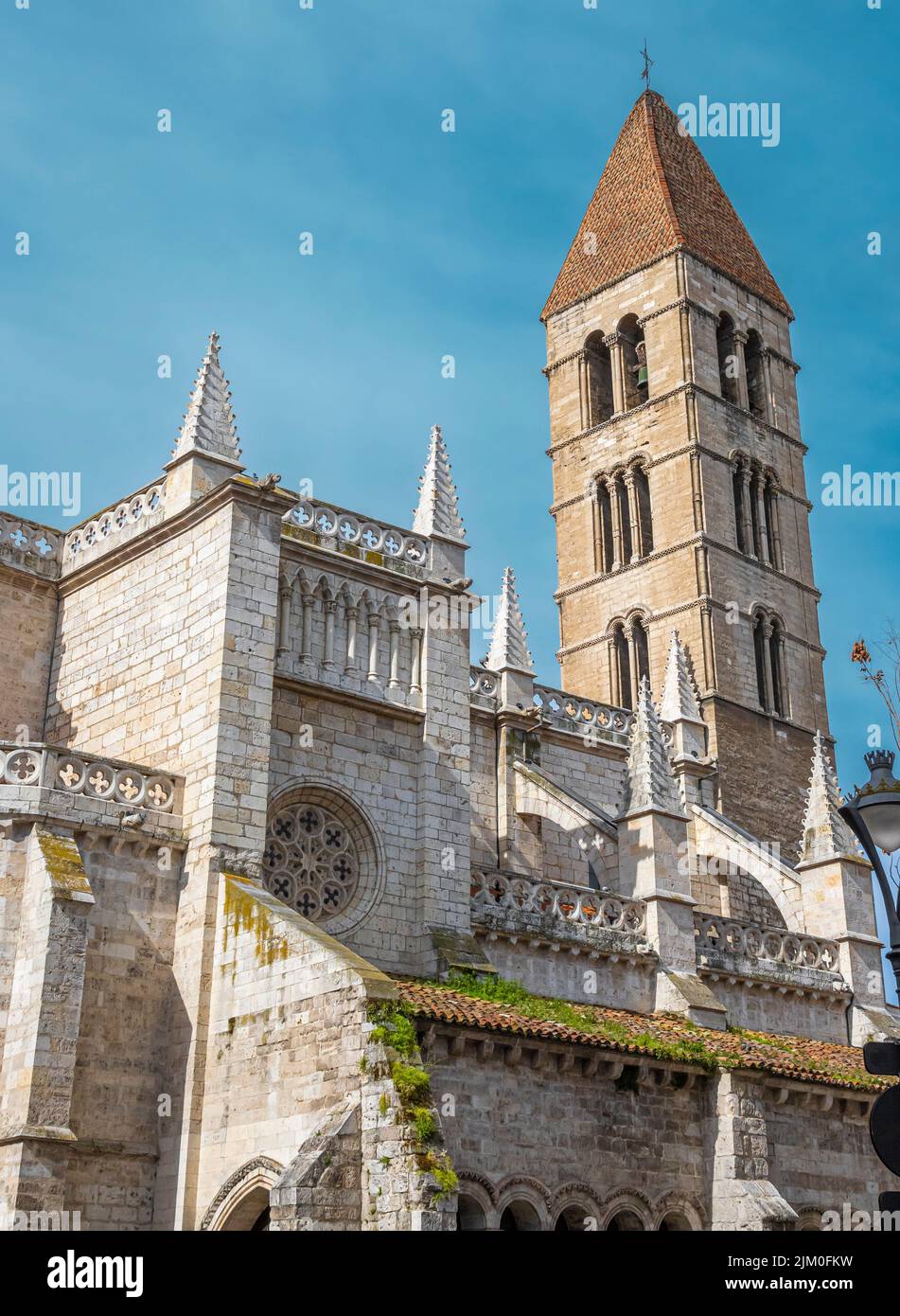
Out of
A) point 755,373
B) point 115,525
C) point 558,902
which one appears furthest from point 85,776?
point 755,373

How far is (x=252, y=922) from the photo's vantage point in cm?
1847

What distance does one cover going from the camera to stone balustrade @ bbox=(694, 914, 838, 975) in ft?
83.5

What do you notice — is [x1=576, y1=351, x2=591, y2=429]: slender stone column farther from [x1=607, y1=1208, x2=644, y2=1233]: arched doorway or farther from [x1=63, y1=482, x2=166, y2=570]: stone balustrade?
[x1=607, y1=1208, x2=644, y2=1233]: arched doorway

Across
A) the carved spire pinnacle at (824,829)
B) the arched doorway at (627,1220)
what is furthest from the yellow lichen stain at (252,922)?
the carved spire pinnacle at (824,829)

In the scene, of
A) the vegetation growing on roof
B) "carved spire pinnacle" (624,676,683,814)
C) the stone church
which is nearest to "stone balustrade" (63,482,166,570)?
the stone church

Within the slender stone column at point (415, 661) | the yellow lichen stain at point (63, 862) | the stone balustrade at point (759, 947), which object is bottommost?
the yellow lichen stain at point (63, 862)

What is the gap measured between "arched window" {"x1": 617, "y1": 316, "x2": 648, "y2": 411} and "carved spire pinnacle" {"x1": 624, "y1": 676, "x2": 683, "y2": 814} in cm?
1981

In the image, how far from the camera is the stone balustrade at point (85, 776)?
18.9 meters

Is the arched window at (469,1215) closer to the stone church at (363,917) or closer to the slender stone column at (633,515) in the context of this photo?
the stone church at (363,917)

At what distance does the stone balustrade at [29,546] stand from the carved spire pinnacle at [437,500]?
568 centimetres

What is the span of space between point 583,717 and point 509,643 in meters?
2.45

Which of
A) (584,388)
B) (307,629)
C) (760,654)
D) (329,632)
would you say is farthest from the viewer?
(584,388)

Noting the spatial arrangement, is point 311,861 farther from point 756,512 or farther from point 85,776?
point 756,512
